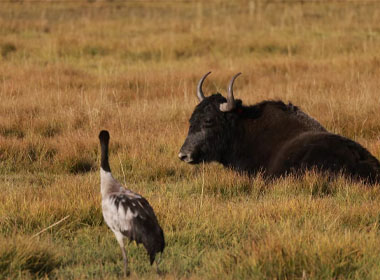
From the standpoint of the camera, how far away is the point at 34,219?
18.4ft

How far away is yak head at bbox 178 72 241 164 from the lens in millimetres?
7992

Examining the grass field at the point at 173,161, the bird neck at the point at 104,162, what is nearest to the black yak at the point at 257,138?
the grass field at the point at 173,161

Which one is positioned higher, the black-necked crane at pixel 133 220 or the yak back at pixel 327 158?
the black-necked crane at pixel 133 220

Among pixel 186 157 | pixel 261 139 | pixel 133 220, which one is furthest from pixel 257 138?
pixel 133 220

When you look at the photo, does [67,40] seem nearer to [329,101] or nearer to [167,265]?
[329,101]

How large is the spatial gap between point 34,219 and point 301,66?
1223 centimetres

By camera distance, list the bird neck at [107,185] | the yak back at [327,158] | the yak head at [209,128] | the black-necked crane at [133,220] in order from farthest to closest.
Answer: the yak head at [209,128] → the yak back at [327,158] → the bird neck at [107,185] → the black-necked crane at [133,220]

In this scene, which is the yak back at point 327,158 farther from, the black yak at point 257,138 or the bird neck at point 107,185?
the bird neck at point 107,185

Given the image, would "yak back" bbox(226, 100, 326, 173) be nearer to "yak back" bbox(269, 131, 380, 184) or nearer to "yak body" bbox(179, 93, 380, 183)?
"yak body" bbox(179, 93, 380, 183)

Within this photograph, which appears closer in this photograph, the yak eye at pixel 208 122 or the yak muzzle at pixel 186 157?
the yak muzzle at pixel 186 157

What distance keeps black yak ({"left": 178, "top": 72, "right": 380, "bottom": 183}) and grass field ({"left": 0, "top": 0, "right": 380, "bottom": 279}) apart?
277 mm

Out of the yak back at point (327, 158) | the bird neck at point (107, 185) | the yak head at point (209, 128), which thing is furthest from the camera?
the yak head at point (209, 128)

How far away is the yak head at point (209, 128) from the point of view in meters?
7.99

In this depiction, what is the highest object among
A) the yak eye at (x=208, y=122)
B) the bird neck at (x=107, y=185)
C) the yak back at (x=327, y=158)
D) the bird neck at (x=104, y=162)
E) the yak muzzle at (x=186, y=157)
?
the bird neck at (x=104, y=162)
